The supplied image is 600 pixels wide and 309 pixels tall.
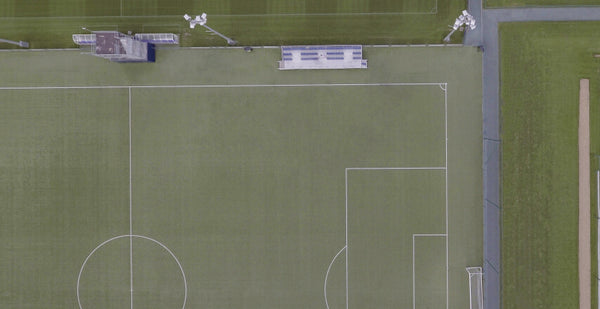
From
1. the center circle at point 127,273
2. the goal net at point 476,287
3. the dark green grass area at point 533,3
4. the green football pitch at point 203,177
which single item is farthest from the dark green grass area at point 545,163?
the center circle at point 127,273

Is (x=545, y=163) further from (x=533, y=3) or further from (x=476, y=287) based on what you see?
(x=533, y=3)

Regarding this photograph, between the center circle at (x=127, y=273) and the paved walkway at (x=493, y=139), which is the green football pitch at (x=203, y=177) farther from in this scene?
the paved walkway at (x=493, y=139)

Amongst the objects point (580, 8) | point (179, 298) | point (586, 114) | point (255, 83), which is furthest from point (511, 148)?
point (179, 298)

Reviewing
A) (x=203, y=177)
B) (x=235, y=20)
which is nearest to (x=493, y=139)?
(x=235, y=20)

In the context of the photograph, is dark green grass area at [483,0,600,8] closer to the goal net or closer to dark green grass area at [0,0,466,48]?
Answer: dark green grass area at [0,0,466,48]

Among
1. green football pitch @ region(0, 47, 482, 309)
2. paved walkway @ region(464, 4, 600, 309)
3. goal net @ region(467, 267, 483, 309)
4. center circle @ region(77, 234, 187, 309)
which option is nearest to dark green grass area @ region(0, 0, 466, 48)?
green football pitch @ region(0, 47, 482, 309)
